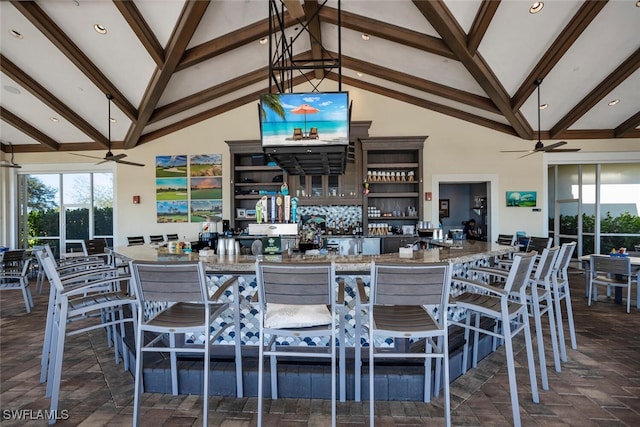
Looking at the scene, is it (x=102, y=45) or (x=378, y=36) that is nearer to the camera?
(x=102, y=45)

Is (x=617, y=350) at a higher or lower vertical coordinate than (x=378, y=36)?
lower

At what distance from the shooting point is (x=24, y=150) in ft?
26.0

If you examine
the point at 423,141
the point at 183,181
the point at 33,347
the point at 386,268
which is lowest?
the point at 33,347

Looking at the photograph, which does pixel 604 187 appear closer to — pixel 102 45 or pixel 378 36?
pixel 378 36

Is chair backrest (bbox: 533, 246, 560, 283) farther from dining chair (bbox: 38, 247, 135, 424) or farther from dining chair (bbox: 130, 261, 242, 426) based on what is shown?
dining chair (bbox: 38, 247, 135, 424)

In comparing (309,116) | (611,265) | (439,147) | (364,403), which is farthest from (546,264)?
(439,147)

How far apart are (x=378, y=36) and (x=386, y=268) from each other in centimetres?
455

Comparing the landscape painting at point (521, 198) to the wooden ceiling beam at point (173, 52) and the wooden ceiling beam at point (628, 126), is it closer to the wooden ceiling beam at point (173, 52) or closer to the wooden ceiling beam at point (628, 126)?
the wooden ceiling beam at point (628, 126)

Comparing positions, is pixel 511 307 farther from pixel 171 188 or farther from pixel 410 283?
pixel 171 188

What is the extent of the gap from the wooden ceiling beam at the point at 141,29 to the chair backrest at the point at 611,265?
282 inches

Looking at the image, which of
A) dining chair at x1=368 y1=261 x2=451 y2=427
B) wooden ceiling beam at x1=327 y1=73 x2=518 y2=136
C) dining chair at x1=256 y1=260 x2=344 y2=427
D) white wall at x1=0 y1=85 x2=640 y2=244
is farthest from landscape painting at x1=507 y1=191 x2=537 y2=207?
dining chair at x1=256 y1=260 x2=344 y2=427

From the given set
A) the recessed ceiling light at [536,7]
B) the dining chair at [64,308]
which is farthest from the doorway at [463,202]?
the dining chair at [64,308]

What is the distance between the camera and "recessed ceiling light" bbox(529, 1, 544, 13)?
12.9ft

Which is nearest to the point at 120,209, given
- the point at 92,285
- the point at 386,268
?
the point at 92,285
